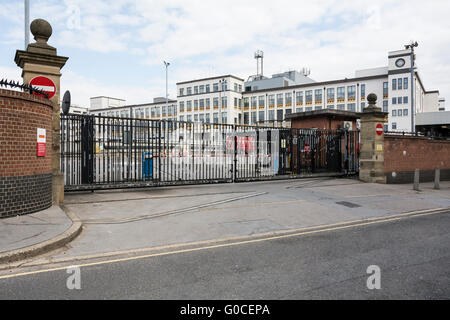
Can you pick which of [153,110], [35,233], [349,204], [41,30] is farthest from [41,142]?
[153,110]

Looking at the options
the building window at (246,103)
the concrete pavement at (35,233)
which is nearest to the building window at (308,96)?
the building window at (246,103)

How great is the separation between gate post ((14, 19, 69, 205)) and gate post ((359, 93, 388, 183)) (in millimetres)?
14800

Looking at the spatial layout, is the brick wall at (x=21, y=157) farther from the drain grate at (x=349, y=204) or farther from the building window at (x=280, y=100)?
the building window at (x=280, y=100)

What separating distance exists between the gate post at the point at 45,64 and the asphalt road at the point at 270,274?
16.8 ft

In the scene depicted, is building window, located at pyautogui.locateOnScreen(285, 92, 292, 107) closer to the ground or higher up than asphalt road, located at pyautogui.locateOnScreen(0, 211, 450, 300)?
higher up

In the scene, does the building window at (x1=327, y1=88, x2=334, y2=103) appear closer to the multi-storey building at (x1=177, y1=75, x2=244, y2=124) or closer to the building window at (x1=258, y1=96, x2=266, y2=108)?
the building window at (x1=258, y1=96, x2=266, y2=108)

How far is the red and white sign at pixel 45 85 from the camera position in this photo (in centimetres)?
889

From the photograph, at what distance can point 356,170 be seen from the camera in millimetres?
19234

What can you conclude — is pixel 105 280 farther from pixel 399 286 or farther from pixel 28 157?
pixel 28 157

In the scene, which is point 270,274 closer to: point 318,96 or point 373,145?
point 373,145

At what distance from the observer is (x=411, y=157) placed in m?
18.7

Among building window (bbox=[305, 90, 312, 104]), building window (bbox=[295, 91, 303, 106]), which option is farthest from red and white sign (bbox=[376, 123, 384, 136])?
building window (bbox=[295, 91, 303, 106])

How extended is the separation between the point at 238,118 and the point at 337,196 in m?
69.7

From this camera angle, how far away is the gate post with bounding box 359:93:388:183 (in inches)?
672
